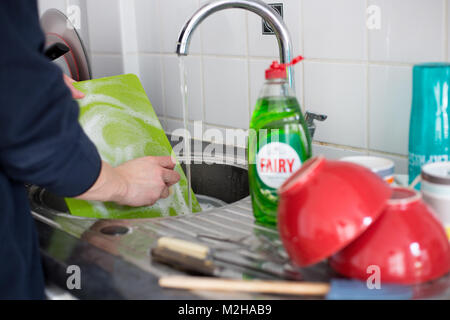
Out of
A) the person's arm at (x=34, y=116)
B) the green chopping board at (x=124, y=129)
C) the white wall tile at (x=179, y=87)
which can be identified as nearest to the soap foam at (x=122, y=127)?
the green chopping board at (x=124, y=129)

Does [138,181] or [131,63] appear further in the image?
[131,63]

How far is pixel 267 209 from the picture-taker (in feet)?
3.10

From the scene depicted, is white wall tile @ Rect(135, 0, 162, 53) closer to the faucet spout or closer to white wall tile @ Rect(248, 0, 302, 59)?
white wall tile @ Rect(248, 0, 302, 59)

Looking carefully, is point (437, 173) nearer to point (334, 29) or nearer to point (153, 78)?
point (334, 29)

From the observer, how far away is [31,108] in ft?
2.32

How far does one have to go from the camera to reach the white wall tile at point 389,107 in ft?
3.57

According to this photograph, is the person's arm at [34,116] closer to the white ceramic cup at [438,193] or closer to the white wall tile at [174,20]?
the white ceramic cup at [438,193]

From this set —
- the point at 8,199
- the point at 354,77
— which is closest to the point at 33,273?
the point at 8,199

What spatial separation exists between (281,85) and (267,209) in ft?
0.66

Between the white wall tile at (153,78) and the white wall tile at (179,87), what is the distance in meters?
0.03

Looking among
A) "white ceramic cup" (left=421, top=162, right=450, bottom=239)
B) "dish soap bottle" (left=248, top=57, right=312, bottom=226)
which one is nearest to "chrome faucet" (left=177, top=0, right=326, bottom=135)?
"dish soap bottle" (left=248, top=57, right=312, bottom=226)

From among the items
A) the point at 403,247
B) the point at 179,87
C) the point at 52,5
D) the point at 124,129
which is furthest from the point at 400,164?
the point at 52,5

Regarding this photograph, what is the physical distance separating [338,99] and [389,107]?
0.41ft

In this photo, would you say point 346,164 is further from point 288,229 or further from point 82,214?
point 82,214
